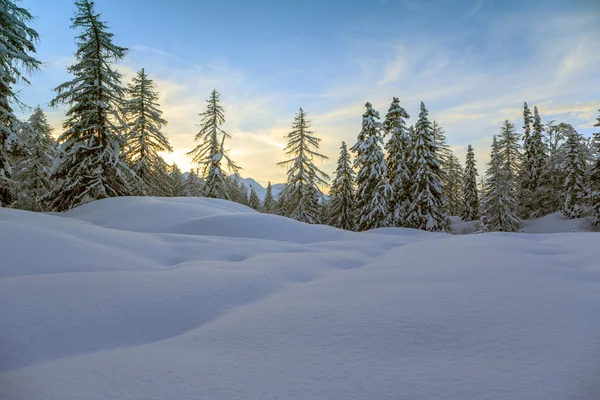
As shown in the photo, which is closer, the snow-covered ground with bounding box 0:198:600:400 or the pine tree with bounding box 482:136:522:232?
the snow-covered ground with bounding box 0:198:600:400

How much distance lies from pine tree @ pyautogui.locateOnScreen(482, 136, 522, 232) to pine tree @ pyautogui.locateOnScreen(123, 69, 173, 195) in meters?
28.7

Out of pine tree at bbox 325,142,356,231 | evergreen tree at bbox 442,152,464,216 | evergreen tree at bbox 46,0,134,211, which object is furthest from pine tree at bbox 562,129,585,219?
evergreen tree at bbox 46,0,134,211

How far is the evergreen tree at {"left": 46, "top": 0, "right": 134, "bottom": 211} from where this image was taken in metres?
13.0

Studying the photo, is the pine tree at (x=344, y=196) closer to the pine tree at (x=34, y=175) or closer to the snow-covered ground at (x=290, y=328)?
the pine tree at (x=34, y=175)

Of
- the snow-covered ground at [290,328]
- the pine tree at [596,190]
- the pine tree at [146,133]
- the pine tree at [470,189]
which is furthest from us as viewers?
the pine tree at [470,189]

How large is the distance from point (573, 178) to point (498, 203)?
7619mm

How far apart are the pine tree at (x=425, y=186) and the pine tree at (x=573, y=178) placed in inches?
629

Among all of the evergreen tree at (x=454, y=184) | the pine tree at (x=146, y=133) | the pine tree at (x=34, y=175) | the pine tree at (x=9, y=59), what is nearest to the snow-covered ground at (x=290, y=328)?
the pine tree at (x=9, y=59)

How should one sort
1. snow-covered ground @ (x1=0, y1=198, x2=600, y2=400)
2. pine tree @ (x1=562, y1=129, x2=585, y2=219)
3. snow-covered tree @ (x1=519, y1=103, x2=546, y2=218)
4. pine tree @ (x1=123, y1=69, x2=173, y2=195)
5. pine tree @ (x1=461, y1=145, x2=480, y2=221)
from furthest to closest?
pine tree @ (x1=461, y1=145, x2=480, y2=221) < snow-covered tree @ (x1=519, y1=103, x2=546, y2=218) < pine tree @ (x1=562, y1=129, x2=585, y2=219) < pine tree @ (x1=123, y1=69, x2=173, y2=195) < snow-covered ground @ (x1=0, y1=198, x2=600, y2=400)

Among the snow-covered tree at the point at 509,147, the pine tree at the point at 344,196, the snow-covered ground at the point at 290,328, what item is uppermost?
the snow-covered tree at the point at 509,147

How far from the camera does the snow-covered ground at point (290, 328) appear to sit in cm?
138

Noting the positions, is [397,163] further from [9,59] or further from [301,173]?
[9,59]

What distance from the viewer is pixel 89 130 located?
13.6 metres

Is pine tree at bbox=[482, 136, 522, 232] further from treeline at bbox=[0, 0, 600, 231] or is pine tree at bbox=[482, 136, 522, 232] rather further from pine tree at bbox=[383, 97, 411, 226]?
pine tree at bbox=[383, 97, 411, 226]
